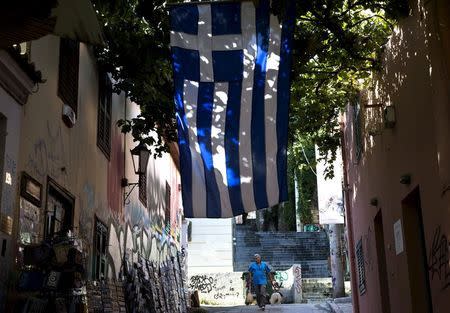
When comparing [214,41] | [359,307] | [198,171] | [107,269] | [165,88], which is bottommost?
[359,307]

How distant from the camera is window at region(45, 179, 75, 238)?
844 cm

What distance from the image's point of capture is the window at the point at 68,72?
364 inches

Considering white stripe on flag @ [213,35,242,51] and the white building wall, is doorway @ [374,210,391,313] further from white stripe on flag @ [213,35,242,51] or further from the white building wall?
the white building wall

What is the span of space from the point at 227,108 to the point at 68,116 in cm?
324

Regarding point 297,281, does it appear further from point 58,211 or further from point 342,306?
point 58,211

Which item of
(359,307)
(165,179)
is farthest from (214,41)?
(165,179)

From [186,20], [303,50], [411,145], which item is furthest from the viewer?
[303,50]

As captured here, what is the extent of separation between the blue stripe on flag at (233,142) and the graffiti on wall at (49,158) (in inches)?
100

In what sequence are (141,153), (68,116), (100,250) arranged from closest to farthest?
1. (68,116)
2. (100,250)
3. (141,153)

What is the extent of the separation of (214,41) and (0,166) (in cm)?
273

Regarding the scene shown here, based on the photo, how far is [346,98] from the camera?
1203 centimetres

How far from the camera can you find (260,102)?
22.6 feet

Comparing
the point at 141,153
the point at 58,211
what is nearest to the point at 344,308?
the point at 141,153

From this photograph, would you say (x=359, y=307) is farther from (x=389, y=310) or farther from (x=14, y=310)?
(x=14, y=310)
